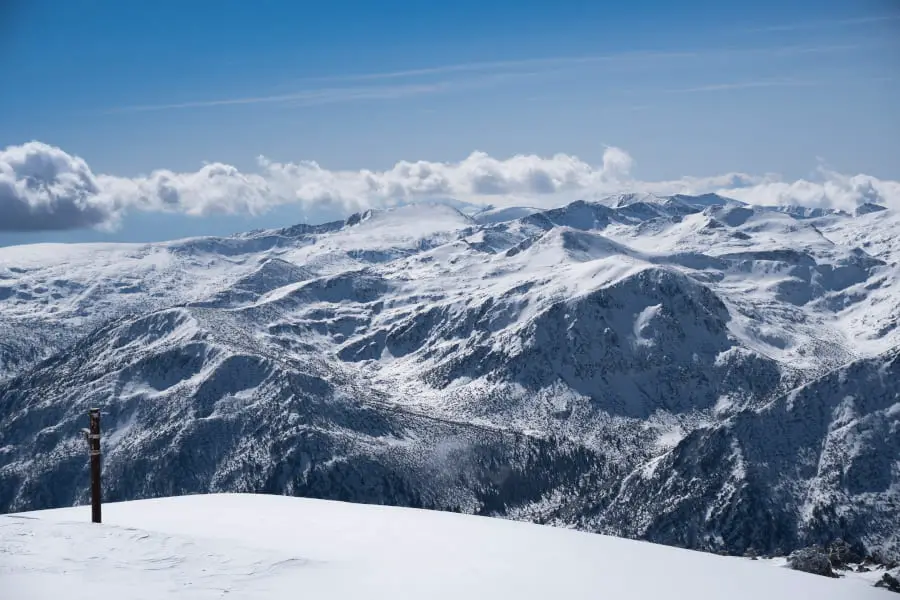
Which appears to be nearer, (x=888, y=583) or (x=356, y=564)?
(x=356, y=564)

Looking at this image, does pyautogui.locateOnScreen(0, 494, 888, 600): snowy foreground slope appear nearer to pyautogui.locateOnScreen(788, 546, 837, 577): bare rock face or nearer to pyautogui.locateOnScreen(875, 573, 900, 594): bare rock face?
pyautogui.locateOnScreen(875, 573, 900, 594): bare rock face

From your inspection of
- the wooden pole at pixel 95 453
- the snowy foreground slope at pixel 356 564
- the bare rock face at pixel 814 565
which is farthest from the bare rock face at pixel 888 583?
the wooden pole at pixel 95 453

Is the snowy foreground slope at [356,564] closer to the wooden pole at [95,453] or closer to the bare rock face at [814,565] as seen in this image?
the wooden pole at [95,453]

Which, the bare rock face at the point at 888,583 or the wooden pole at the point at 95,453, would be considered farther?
the bare rock face at the point at 888,583

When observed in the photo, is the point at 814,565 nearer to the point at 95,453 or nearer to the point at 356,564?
the point at 356,564

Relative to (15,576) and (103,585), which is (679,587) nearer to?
(103,585)

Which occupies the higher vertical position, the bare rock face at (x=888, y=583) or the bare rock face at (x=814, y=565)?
the bare rock face at (x=888, y=583)

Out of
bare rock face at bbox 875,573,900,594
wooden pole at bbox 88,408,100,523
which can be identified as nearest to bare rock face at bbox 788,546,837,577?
bare rock face at bbox 875,573,900,594

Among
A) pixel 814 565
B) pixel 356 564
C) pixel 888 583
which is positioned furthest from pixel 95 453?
pixel 814 565

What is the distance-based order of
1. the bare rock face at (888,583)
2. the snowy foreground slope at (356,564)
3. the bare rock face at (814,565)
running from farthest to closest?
the bare rock face at (814,565), the bare rock face at (888,583), the snowy foreground slope at (356,564)
